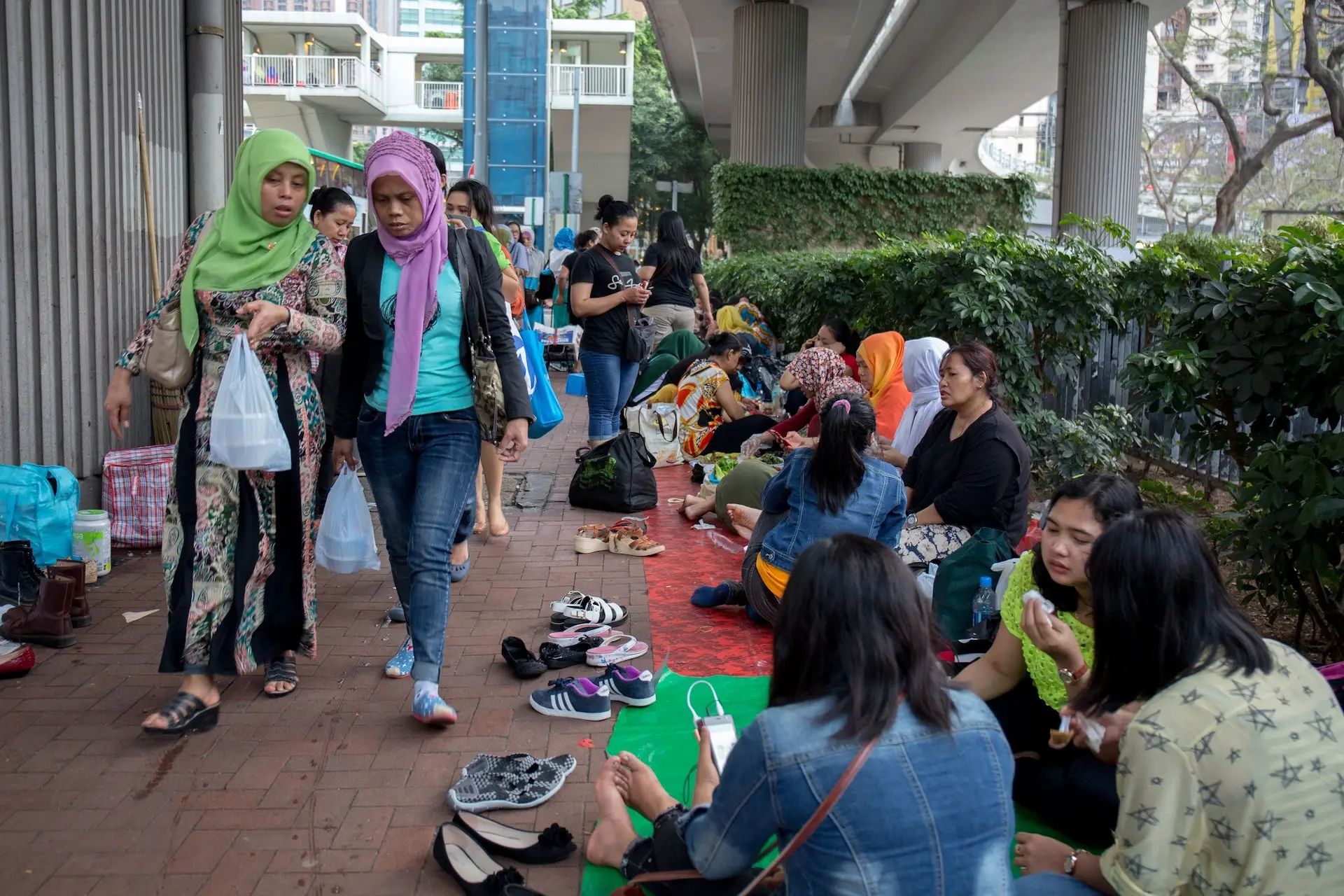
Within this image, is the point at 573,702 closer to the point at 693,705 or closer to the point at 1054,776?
the point at 693,705

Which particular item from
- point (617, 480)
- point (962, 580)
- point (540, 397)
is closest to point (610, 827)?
point (962, 580)

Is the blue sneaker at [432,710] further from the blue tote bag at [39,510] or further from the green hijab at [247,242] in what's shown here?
the blue tote bag at [39,510]

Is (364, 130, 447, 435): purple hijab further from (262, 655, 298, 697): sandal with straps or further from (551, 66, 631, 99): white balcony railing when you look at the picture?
(551, 66, 631, 99): white balcony railing

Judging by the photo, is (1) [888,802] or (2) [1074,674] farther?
(2) [1074,674]

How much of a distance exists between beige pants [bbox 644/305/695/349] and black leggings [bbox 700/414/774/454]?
1646 millimetres

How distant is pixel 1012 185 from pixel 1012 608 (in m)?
17.9

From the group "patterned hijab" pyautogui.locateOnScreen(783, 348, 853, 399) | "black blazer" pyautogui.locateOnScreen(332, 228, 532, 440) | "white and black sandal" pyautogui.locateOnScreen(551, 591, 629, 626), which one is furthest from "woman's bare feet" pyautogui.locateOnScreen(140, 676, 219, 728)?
"patterned hijab" pyautogui.locateOnScreen(783, 348, 853, 399)

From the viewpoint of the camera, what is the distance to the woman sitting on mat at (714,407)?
8648mm

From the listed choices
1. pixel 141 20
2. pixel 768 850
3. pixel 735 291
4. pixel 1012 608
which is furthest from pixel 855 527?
pixel 735 291

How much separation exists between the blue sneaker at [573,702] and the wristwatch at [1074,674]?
1654mm

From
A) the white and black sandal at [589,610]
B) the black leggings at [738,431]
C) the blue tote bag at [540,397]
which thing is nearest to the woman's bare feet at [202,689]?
the white and black sandal at [589,610]

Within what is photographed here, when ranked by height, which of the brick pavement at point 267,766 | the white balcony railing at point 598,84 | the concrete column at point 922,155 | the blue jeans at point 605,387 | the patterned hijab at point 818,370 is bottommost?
the brick pavement at point 267,766

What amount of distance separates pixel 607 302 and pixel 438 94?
41.0 m

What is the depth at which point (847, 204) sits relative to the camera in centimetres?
1956
